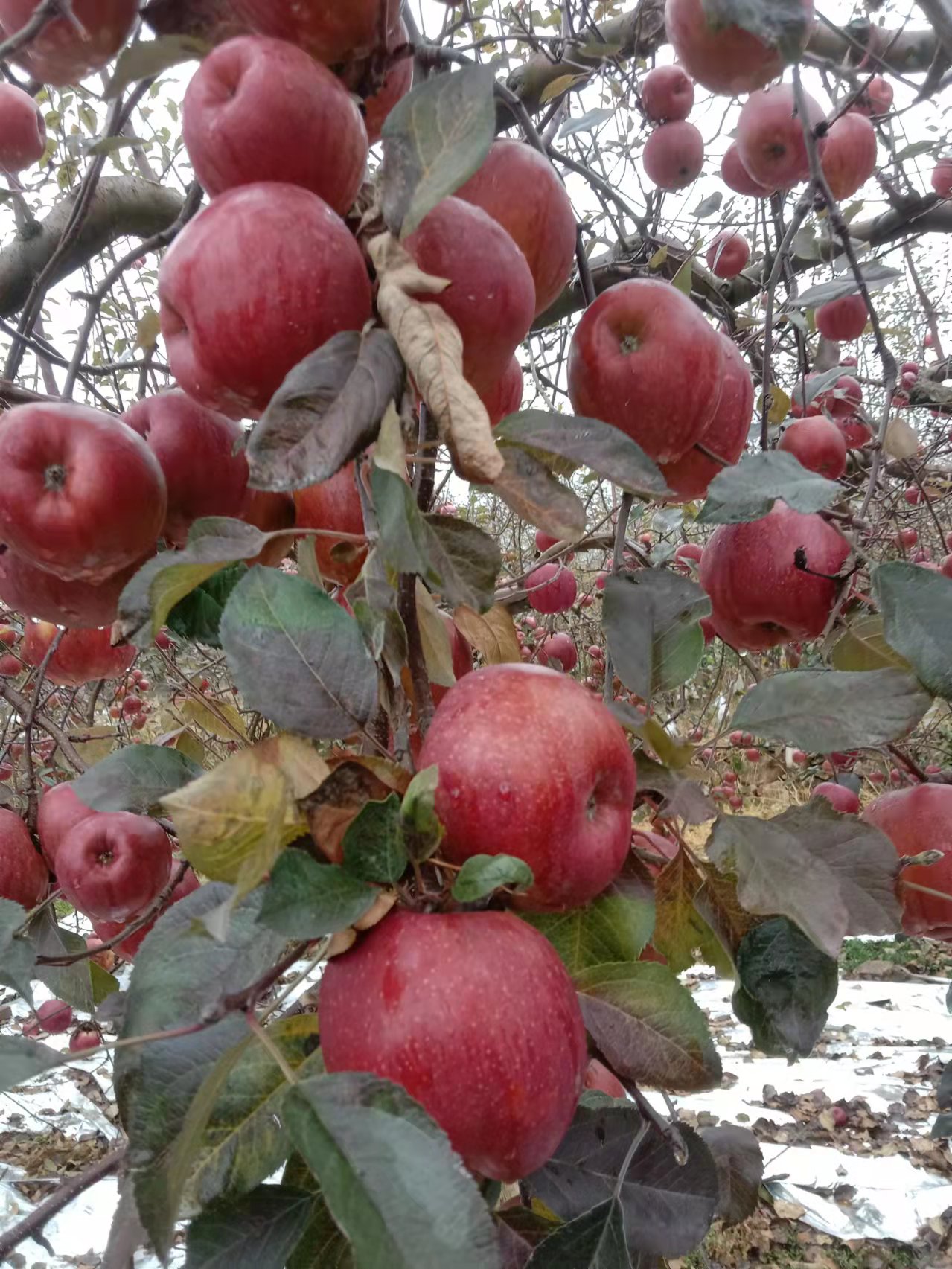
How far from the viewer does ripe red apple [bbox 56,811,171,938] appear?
3.10 feet

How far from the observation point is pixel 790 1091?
297 cm

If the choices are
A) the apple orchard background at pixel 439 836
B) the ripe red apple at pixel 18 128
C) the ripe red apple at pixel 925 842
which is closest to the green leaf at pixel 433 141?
Answer: the apple orchard background at pixel 439 836

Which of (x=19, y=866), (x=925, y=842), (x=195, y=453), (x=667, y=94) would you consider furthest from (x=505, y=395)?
(x=667, y=94)

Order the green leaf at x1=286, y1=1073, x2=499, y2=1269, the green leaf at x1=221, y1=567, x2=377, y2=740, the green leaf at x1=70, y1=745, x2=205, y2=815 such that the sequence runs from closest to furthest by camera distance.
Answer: the green leaf at x1=286, y1=1073, x2=499, y2=1269 → the green leaf at x1=221, y1=567, x2=377, y2=740 → the green leaf at x1=70, y1=745, x2=205, y2=815

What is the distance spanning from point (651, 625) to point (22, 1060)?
1.32 feet

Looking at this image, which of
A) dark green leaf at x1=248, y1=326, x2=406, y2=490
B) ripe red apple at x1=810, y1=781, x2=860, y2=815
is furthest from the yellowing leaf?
ripe red apple at x1=810, y1=781, x2=860, y2=815

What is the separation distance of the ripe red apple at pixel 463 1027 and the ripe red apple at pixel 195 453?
13.0 inches

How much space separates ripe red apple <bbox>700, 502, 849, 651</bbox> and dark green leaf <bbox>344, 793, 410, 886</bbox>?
1.54 feet

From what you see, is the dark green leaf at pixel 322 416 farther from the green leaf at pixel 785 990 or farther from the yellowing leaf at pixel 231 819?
the green leaf at pixel 785 990

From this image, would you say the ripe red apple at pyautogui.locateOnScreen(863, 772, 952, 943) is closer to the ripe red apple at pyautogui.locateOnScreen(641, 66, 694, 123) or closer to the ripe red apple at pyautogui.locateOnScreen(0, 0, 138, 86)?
the ripe red apple at pyautogui.locateOnScreen(0, 0, 138, 86)

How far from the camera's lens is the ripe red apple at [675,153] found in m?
1.64

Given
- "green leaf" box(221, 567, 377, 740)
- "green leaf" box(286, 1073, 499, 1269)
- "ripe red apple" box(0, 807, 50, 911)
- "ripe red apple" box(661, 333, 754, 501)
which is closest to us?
"green leaf" box(286, 1073, 499, 1269)

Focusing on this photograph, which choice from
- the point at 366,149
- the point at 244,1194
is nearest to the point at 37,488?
the point at 366,149

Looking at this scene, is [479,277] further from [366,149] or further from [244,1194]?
[244,1194]
